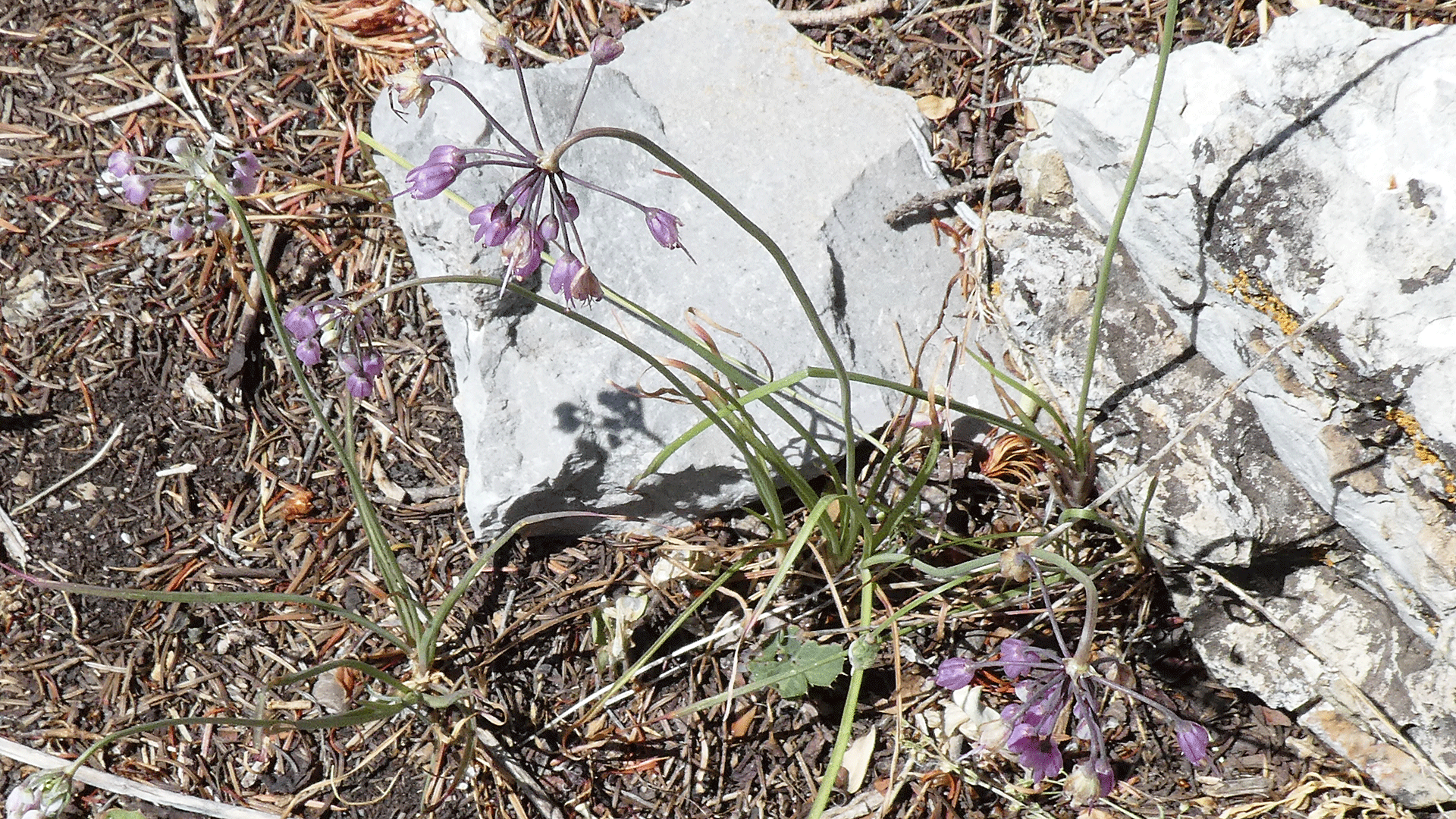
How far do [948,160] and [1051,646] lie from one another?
4.85ft

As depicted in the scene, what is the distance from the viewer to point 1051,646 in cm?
288

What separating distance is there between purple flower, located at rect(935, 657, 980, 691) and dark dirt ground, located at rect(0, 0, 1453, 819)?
40 centimetres

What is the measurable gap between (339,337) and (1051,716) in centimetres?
175

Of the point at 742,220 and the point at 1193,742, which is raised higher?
the point at 742,220

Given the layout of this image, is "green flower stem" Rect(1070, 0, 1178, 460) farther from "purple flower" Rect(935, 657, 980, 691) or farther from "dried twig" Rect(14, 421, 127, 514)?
"dried twig" Rect(14, 421, 127, 514)

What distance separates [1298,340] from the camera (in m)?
2.31

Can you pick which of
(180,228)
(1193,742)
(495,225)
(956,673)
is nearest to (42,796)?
(180,228)

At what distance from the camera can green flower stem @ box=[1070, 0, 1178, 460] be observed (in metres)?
1.94

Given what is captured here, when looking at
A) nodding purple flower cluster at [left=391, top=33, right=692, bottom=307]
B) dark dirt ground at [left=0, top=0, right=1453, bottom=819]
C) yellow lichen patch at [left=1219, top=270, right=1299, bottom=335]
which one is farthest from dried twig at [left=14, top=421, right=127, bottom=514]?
yellow lichen patch at [left=1219, top=270, right=1299, bottom=335]

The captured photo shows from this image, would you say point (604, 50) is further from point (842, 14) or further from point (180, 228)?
point (842, 14)

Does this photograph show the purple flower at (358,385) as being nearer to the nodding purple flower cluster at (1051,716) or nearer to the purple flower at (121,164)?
the purple flower at (121,164)

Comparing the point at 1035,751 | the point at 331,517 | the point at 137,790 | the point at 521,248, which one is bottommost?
the point at 137,790

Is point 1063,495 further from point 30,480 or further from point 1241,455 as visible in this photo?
point 30,480

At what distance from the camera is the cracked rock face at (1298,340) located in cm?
217
